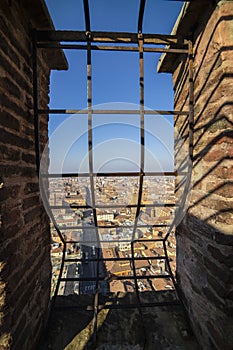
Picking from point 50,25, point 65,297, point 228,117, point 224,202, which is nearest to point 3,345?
point 65,297

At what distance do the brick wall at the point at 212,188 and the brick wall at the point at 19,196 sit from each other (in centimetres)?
126

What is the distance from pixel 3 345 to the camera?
1.14 m

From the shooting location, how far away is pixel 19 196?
139cm

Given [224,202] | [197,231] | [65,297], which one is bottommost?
[65,297]

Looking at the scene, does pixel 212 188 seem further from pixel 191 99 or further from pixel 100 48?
pixel 100 48

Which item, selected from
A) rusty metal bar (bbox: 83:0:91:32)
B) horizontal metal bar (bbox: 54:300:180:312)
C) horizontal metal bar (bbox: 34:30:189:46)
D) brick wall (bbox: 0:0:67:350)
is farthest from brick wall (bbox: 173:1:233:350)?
brick wall (bbox: 0:0:67:350)

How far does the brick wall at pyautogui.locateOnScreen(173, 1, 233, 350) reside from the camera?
1294 mm

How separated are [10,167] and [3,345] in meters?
1.02

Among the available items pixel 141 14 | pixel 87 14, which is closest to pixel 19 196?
pixel 87 14

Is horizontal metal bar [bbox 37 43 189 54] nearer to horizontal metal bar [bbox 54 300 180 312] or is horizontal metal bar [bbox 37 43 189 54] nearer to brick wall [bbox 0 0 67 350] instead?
brick wall [bbox 0 0 67 350]

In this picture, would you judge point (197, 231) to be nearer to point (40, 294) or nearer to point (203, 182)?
point (203, 182)

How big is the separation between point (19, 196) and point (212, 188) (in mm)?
1350

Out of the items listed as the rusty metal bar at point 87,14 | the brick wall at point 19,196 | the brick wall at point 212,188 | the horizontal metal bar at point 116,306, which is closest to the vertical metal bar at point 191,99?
the brick wall at point 212,188

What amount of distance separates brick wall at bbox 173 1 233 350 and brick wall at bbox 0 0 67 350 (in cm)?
126
